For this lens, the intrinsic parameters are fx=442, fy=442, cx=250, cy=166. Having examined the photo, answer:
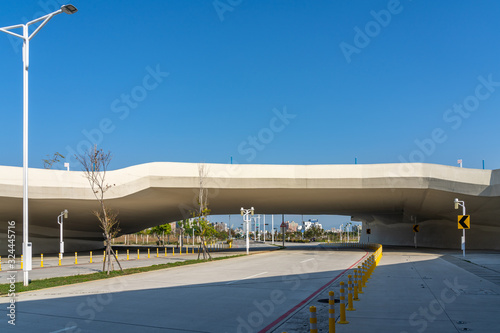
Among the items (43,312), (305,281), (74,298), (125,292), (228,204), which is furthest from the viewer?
(228,204)

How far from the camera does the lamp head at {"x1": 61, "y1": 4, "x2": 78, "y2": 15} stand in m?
16.7

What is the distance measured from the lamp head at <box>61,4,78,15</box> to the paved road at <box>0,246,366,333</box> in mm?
10539

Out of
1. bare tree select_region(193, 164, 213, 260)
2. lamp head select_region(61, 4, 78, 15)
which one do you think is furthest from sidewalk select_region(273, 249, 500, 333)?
bare tree select_region(193, 164, 213, 260)

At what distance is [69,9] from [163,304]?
11556 millimetres

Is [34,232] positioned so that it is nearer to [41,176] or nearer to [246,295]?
[41,176]

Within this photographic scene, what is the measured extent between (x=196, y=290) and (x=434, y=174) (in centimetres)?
3086

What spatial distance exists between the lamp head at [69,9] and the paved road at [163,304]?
1054 centimetres

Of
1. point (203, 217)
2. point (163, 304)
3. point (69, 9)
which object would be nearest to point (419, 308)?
point (163, 304)

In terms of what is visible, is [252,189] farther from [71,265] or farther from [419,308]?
[419,308]

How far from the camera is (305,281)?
19078 mm

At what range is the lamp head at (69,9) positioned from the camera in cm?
1666

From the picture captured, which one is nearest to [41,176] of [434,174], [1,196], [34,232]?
[1,196]

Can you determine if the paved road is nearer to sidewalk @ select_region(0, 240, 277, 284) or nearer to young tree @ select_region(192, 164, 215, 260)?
sidewalk @ select_region(0, 240, 277, 284)

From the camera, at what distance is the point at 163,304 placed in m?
13.2
